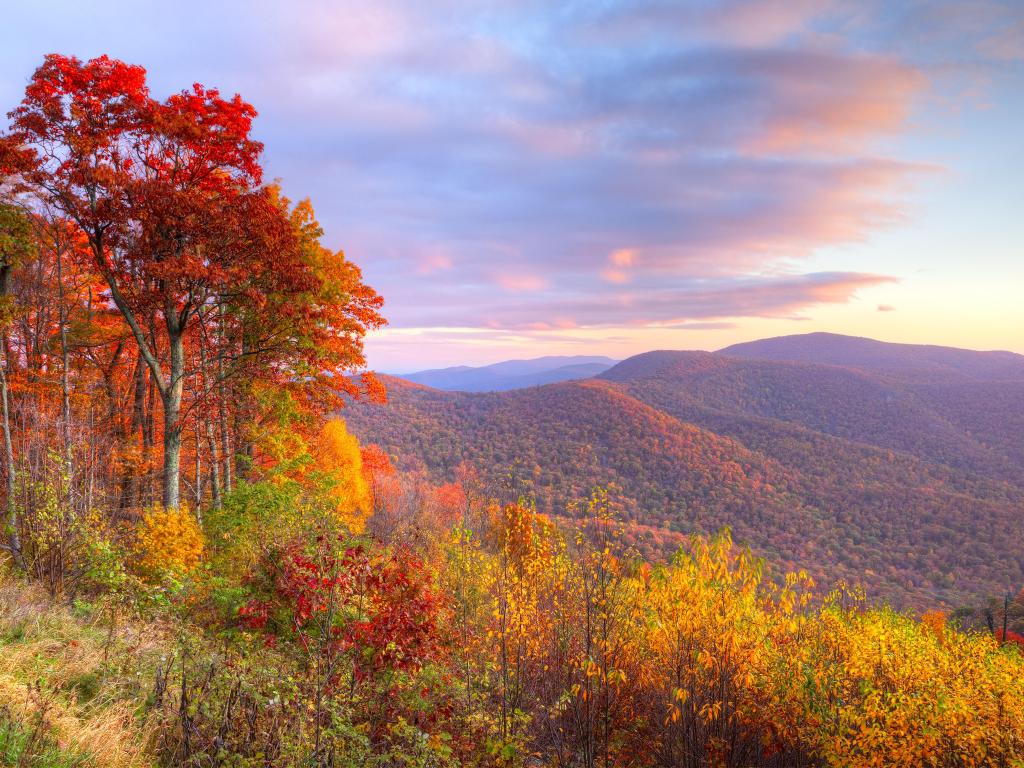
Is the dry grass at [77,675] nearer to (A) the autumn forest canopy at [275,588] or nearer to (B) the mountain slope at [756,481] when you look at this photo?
(A) the autumn forest canopy at [275,588]

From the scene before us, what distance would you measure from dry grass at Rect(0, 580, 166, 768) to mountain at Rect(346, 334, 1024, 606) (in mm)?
45825

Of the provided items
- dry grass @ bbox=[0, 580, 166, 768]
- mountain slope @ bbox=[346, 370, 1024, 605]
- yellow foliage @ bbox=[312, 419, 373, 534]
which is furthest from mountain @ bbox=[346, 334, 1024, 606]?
dry grass @ bbox=[0, 580, 166, 768]

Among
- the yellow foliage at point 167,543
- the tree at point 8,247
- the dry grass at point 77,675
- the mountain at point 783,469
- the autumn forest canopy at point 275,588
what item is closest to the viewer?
the dry grass at point 77,675

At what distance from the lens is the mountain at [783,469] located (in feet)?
259

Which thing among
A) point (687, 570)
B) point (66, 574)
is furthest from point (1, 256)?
point (687, 570)

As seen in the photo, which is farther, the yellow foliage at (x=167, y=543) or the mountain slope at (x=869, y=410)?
the mountain slope at (x=869, y=410)

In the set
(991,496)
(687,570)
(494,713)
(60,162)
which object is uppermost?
(60,162)

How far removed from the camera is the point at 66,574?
8109mm

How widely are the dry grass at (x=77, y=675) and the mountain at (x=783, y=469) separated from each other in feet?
150

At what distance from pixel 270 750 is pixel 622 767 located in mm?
5167

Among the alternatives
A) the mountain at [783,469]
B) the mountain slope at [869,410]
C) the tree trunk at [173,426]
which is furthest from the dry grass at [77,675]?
the mountain slope at [869,410]

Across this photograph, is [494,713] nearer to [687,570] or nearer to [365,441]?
[687,570]

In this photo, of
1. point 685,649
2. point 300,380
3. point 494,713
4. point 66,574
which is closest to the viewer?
point 494,713

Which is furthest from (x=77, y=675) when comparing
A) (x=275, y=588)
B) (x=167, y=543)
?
(x=167, y=543)
